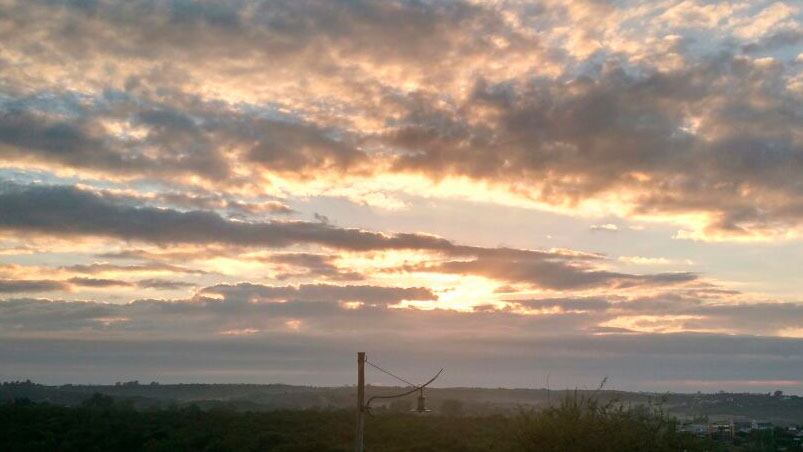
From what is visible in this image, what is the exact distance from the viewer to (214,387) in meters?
167

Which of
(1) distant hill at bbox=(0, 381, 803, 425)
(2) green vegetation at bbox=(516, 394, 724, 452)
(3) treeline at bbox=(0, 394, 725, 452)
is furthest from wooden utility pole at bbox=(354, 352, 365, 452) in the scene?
(1) distant hill at bbox=(0, 381, 803, 425)

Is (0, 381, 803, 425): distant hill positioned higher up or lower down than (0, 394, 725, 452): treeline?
lower down

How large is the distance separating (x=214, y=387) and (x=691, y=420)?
151 meters

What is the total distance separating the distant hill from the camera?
87125 millimetres

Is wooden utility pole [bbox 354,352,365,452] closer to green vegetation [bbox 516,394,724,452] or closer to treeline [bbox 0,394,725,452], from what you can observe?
green vegetation [bbox 516,394,724,452]

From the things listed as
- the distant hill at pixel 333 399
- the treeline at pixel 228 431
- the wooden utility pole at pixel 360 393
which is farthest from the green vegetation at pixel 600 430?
the distant hill at pixel 333 399

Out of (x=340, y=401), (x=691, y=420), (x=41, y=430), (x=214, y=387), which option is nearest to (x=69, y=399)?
(x=340, y=401)

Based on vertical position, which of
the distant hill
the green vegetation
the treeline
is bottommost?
the distant hill

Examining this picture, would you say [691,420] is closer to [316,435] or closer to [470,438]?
[470,438]

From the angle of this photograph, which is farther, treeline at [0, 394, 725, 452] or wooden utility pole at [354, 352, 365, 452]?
treeline at [0, 394, 725, 452]

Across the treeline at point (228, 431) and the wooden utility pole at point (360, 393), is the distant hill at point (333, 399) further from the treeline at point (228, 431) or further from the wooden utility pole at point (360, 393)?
the wooden utility pole at point (360, 393)

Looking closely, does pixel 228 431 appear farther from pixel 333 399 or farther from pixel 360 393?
pixel 333 399

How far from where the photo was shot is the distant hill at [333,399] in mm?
87125

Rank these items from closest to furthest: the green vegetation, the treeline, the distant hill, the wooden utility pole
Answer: the wooden utility pole, the green vegetation, the treeline, the distant hill
